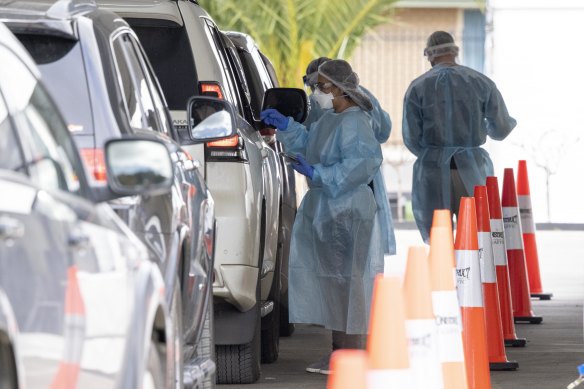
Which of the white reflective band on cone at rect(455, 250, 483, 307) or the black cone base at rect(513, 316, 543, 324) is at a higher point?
the white reflective band on cone at rect(455, 250, 483, 307)

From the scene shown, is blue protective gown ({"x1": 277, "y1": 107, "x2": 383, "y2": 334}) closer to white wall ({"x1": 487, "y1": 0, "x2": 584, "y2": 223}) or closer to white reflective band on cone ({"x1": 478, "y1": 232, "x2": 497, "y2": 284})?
white reflective band on cone ({"x1": 478, "y1": 232, "x2": 497, "y2": 284})

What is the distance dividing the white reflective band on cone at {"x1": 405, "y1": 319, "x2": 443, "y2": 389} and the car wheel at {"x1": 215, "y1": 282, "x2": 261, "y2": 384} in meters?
3.58

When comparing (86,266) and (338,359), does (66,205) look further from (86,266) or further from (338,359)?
(338,359)

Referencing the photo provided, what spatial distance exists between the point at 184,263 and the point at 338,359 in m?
2.62

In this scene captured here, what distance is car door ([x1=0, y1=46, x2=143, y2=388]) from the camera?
3586 millimetres

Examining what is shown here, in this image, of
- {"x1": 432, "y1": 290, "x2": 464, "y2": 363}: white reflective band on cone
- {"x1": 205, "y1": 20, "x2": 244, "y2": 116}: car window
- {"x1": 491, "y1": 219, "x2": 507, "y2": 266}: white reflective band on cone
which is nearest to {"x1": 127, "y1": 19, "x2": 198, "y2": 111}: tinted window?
{"x1": 205, "y1": 20, "x2": 244, "y2": 116}: car window

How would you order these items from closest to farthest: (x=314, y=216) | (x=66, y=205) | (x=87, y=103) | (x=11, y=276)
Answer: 1. (x=11, y=276)
2. (x=66, y=205)
3. (x=87, y=103)
4. (x=314, y=216)

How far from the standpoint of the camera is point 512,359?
1051 cm

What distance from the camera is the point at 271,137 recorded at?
417 inches

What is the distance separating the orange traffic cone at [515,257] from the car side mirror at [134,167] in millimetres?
8640

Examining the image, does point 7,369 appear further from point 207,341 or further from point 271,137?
point 271,137

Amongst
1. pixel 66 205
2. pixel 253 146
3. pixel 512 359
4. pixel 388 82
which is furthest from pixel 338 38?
pixel 66 205

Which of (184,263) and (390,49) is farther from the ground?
(390,49)

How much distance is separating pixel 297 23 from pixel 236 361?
1507cm
